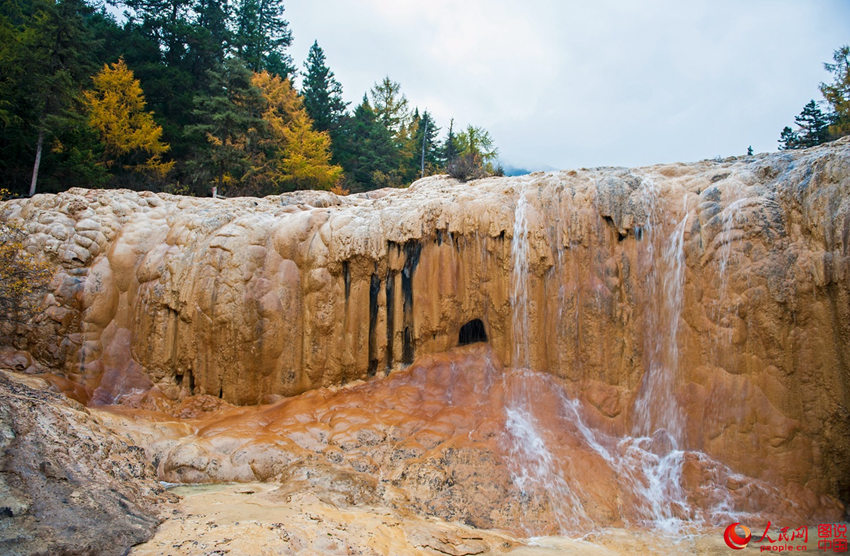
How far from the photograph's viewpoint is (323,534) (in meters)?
5.82

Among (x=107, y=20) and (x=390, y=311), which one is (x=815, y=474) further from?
(x=107, y=20)

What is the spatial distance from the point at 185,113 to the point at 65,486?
2798 cm

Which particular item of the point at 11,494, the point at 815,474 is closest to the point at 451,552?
the point at 11,494

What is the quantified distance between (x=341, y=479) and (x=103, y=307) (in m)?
7.70

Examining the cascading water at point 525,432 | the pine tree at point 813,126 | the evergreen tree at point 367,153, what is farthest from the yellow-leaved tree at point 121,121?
the pine tree at point 813,126

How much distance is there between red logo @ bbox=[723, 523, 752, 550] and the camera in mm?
6984

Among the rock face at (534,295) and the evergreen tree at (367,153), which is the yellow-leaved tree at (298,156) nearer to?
the evergreen tree at (367,153)

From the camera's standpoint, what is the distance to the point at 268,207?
13.7m

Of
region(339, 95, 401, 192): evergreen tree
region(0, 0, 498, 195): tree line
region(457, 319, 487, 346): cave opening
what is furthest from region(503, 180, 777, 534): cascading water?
region(339, 95, 401, 192): evergreen tree

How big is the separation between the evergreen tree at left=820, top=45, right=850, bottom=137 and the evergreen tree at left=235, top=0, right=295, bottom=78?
3286 centimetres

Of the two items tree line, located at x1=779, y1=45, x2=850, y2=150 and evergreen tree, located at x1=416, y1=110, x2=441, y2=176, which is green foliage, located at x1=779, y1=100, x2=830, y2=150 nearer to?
tree line, located at x1=779, y1=45, x2=850, y2=150

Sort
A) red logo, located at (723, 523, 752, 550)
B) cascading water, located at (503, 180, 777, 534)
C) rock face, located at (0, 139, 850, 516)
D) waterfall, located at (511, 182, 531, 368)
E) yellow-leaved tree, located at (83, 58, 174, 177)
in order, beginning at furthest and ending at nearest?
yellow-leaved tree, located at (83, 58, 174, 177) → waterfall, located at (511, 182, 531, 368) → rock face, located at (0, 139, 850, 516) → cascading water, located at (503, 180, 777, 534) → red logo, located at (723, 523, 752, 550)

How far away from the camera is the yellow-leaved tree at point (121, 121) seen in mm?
23719

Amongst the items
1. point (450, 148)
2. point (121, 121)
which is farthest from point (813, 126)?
point (121, 121)
